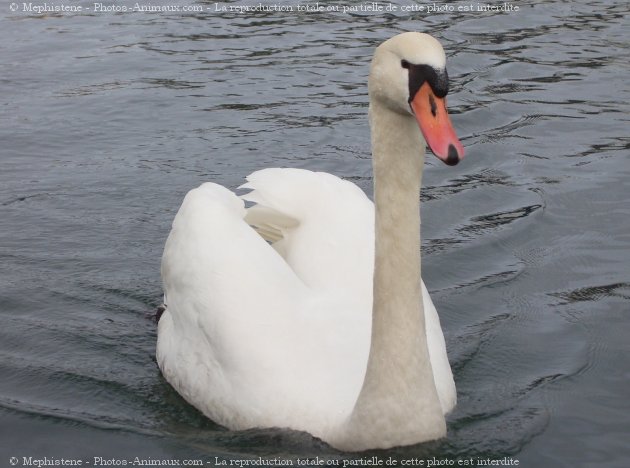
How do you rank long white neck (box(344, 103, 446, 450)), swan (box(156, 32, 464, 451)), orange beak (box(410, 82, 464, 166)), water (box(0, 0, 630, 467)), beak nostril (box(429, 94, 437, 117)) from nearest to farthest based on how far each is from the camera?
orange beak (box(410, 82, 464, 166)), beak nostril (box(429, 94, 437, 117)), swan (box(156, 32, 464, 451)), long white neck (box(344, 103, 446, 450)), water (box(0, 0, 630, 467))

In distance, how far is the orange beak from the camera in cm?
450

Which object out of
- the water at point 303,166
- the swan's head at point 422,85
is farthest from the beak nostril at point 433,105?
the water at point 303,166

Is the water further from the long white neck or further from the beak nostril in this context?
the beak nostril

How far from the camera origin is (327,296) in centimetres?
619

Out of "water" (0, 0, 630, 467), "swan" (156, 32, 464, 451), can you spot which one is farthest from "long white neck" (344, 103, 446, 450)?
"water" (0, 0, 630, 467)

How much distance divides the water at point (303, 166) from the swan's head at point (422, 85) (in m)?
1.52

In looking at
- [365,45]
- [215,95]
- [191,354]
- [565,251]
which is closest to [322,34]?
[365,45]

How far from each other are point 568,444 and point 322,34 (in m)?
9.34

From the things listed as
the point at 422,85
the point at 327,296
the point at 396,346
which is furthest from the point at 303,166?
the point at 422,85

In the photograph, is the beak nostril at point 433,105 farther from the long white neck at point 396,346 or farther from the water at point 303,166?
the water at point 303,166

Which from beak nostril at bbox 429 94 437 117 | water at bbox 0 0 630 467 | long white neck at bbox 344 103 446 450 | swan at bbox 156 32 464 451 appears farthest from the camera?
water at bbox 0 0 630 467

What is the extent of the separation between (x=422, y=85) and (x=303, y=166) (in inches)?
217

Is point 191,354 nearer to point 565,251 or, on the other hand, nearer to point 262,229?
point 262,229

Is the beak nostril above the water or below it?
above
